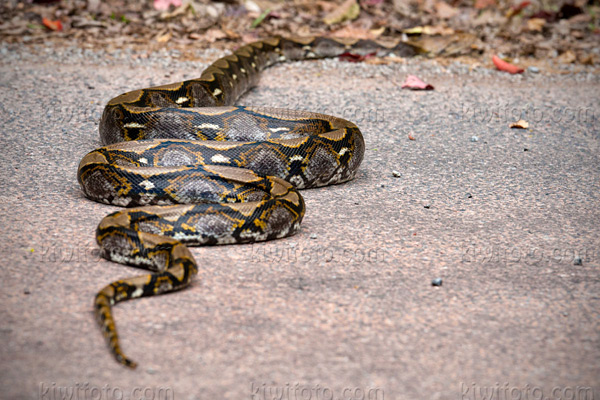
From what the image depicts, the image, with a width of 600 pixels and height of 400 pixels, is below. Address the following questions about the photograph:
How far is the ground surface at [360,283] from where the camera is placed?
363cm

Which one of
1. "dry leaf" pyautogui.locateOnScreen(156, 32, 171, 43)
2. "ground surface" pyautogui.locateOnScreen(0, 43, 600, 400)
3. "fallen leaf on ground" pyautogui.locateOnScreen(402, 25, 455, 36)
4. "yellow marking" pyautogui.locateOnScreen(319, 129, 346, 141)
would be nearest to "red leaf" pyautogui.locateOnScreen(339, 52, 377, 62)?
"fallen leaf on ground" pyautogui.locateOnScreen(402, 25, 455, 36)

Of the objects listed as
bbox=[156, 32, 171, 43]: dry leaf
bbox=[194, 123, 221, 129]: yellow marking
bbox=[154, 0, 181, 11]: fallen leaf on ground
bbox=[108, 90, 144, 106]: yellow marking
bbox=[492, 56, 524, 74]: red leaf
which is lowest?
bbox=[492, 56, 524, 74]: red leaf

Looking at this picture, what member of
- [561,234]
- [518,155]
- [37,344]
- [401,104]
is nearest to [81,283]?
[37,344]

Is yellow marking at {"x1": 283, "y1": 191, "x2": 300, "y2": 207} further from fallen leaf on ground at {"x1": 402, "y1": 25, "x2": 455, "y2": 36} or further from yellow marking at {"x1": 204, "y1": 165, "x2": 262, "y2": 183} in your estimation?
fallen leaf on ground at {"x1": 402, "y1": 25, "x2": 455, "y2": 36}

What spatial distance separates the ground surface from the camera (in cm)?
363

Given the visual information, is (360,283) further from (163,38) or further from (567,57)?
(567,57)

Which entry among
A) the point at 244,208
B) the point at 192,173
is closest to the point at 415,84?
the point at 192,173

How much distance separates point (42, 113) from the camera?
8.77 metres

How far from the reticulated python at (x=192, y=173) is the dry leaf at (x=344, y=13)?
5.53m

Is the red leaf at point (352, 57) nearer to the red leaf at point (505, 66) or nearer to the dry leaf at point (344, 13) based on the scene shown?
the dry leaf at point (344, 13)

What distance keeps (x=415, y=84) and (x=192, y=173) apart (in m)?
5.84

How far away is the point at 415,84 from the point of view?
34.7 feet

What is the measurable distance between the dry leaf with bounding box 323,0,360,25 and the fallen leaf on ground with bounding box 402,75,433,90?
3900mm

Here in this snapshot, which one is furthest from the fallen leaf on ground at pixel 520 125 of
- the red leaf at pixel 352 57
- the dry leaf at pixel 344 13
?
the dry leaf at pixel 344 13
